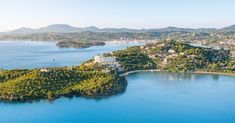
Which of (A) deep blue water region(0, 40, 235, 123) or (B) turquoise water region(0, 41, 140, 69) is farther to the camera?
(B) turquoise water region(0, 41, 140, 69)

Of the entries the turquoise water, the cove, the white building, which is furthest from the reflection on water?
the turquoise water

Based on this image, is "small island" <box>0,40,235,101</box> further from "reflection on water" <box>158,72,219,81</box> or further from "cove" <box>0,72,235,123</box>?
"reflection on water" <box>158,72,219,81</box>

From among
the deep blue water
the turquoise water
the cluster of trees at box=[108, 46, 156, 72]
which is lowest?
the turquoise water

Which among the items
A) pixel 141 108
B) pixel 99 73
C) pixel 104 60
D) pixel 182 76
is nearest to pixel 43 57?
pixel 104 60

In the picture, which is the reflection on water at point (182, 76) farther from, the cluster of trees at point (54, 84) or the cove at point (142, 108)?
the cluster of trees at point (54, 84)

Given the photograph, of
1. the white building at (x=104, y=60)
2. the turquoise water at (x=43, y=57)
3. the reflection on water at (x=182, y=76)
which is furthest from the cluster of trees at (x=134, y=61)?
the turquoise water at (x=43, y=57)

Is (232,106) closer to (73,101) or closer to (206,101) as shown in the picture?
(206,101)

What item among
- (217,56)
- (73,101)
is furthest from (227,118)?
(217,56)
